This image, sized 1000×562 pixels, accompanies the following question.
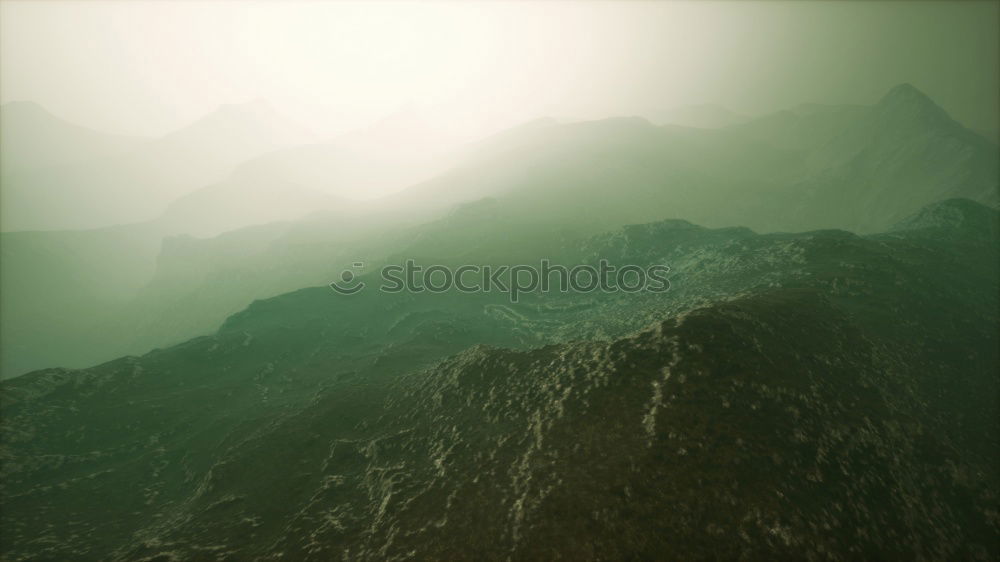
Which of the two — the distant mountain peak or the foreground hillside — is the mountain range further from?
the foreground hillside

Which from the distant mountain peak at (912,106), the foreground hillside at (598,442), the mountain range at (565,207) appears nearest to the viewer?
the foreground hillside at (598,442)

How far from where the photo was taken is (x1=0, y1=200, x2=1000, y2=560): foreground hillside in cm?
1627

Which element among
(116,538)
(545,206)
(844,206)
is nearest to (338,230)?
(545,206)

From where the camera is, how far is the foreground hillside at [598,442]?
53.4 feet

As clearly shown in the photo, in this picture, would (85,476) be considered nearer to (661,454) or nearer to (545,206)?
(661,454)

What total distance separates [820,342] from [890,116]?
606 feet

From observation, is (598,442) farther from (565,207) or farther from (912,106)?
(912,106)

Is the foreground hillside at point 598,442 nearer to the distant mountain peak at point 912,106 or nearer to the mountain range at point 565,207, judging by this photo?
the mountain range at point 565,207

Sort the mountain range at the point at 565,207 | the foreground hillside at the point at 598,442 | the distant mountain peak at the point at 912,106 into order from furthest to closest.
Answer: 1. the distant mountain peak at the point at 912,106
2. the mountain range at the point at 565,207
3. the foreground hillside at the point at 598,442

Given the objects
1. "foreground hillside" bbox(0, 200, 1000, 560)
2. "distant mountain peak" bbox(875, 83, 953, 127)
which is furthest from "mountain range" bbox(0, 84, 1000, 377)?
"foreground hillside" bbox(0, 200, 1000, 560)

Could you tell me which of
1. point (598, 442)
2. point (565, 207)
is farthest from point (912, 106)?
point (598, 442)

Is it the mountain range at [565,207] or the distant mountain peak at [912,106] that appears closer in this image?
the mountain range at [565,207]

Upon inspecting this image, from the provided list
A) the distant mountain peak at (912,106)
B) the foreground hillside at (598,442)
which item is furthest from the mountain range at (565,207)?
the foreground hillside at (598,442)

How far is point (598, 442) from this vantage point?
19.4 meters
